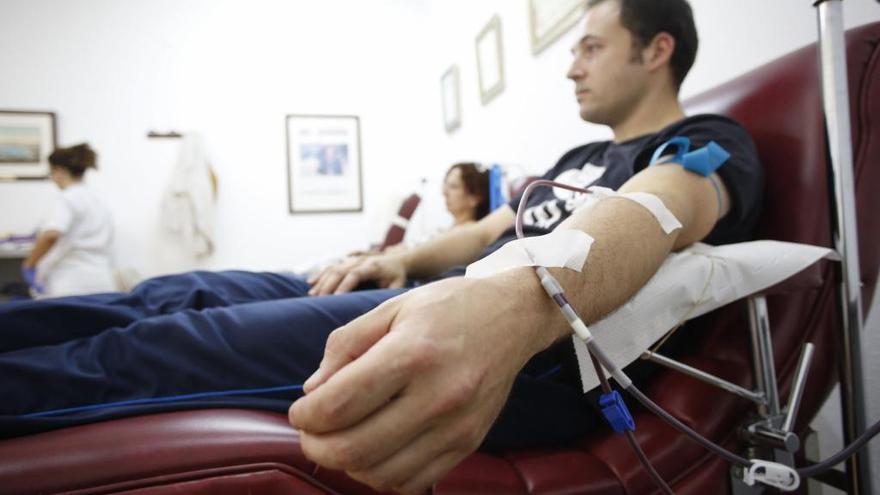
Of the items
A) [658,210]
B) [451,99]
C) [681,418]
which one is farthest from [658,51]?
[451,99]

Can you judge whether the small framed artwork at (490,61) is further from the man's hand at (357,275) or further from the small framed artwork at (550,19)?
the man's hand at (357,275)

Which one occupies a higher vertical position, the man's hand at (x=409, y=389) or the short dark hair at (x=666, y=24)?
the short dark hair at (x=666, y=24)

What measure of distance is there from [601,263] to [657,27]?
0.79 m

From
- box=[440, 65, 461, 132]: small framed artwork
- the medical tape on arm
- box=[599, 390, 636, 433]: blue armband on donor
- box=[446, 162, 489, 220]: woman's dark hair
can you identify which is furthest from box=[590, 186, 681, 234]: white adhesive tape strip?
box=[440, 65, 461, 132]: small framed artwork

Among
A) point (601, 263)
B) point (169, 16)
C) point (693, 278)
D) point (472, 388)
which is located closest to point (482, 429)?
point (472, 388)

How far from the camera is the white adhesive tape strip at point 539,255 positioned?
39 cm

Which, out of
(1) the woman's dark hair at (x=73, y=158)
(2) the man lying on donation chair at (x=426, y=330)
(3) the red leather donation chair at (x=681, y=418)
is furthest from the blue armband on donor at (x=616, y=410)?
(1) the woman's dark hair at (x=73, y=158)

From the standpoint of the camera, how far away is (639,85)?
3.24 feet

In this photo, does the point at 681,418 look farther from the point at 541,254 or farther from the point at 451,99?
the point at 451,99

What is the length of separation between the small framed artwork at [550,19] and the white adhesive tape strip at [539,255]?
1.47 meters

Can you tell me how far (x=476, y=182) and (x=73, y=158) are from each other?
7.66 ft

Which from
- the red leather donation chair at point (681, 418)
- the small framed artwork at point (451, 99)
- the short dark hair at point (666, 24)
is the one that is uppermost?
the small framed artwork at point (451, 99)

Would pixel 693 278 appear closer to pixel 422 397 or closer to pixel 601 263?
pixel 601 263

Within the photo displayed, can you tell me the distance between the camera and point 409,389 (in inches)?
11.4
